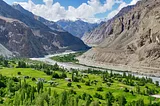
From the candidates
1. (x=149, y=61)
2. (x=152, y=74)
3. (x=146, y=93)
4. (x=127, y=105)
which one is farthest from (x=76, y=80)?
(x=149, y=61)

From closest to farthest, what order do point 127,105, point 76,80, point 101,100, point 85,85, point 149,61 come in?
point 127,105 → point 101,100 → point 85,85 → point 76,80 → point 149,61

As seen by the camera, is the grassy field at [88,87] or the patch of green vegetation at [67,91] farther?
the grassy field at [88,87]

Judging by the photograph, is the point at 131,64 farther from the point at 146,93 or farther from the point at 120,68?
the point at 146,93

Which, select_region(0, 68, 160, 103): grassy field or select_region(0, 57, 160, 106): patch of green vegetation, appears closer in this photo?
select_region(0, 57, 160, 106): patch of green vegetation

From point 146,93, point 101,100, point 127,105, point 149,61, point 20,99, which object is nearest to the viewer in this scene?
point 20,99

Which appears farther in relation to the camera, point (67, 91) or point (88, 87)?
point (88, 87)

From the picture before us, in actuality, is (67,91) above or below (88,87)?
below

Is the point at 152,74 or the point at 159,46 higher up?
the point at 159,46

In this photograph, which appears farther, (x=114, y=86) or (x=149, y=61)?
(x=149, y=61)
